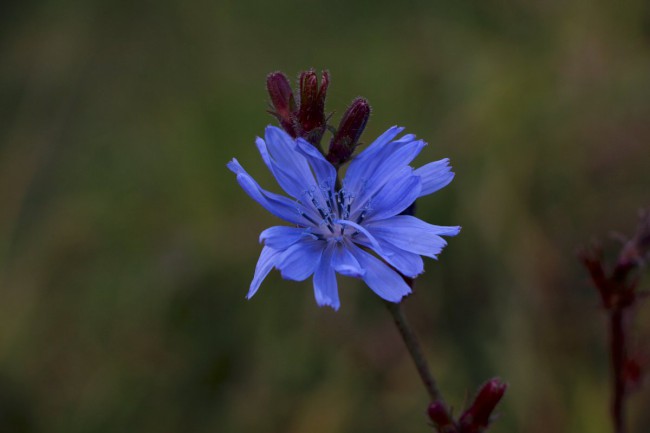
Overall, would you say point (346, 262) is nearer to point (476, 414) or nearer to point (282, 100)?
point (282, 100)

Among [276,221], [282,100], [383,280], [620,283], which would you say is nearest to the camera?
[383,280]

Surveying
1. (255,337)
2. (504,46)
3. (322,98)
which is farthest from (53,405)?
(504,46)

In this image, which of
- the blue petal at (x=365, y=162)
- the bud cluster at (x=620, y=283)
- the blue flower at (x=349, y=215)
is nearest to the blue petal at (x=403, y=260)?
the blue flower at (x=349, y=215)

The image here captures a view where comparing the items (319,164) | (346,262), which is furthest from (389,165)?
(346,262)

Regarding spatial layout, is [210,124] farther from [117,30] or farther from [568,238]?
[568,238]

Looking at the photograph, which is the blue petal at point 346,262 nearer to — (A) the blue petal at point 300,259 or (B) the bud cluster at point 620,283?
(A) the blue petal at point 300,259
